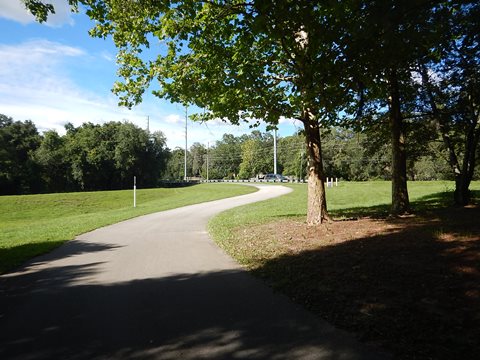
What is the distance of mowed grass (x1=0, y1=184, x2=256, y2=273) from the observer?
11633 mm

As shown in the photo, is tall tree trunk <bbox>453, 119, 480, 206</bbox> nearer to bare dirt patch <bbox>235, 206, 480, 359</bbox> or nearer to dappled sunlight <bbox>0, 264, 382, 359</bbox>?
bare dirt patch <bbox>235, 206, 480, 359</bbox>

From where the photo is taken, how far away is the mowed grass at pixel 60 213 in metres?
11.6

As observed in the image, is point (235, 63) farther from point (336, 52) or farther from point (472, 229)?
point (472, 229)

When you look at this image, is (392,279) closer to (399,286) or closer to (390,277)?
(390,277)

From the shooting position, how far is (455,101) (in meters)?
13.9

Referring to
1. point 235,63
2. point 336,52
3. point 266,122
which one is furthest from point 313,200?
point 336,52

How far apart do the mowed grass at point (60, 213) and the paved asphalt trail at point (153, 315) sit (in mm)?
2427

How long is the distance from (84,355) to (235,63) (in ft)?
27.1

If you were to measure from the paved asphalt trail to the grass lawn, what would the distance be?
42 centimetres

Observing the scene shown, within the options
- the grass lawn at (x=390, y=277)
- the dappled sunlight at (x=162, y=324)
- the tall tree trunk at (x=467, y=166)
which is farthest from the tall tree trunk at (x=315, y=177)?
the tall tree trunk at (x=467, y=166)

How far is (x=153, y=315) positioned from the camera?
516cm

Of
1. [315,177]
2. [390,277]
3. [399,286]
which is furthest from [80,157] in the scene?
[399,286]

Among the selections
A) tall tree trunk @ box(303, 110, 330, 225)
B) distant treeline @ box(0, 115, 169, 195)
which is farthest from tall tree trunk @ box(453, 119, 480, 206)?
distant treeline @ box(0, 115, 169, 195)

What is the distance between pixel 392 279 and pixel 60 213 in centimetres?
3466
